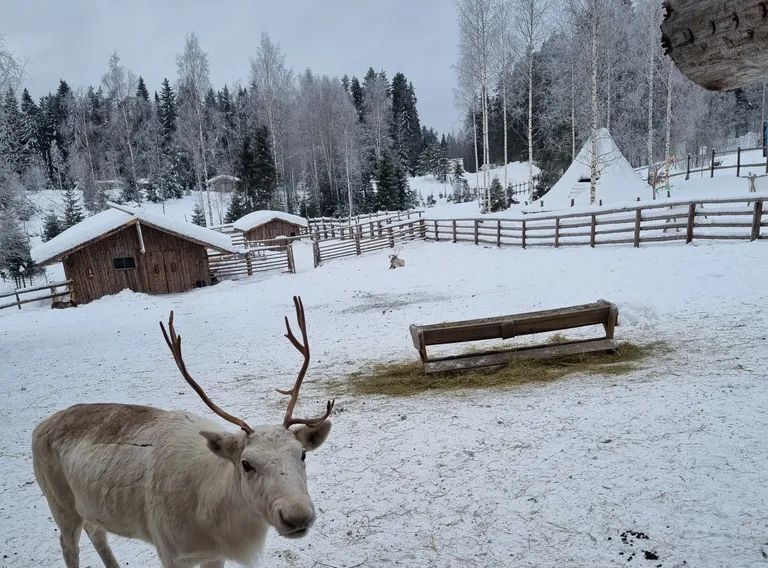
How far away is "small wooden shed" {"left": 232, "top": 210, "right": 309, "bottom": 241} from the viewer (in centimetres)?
3259

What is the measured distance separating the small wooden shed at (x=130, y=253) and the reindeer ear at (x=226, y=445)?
18.6 metres

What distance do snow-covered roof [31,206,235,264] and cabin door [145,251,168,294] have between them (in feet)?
4.38

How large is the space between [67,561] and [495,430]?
3.89 m

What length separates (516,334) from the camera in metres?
6.63

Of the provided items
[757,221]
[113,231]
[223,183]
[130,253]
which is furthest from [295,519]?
[223,183]

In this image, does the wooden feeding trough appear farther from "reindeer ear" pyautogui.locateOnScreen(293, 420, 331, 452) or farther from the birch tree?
the birch tree

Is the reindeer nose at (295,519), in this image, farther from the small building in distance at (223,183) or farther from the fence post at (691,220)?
the small building in distance at (223,183)

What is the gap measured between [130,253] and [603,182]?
2313 cm

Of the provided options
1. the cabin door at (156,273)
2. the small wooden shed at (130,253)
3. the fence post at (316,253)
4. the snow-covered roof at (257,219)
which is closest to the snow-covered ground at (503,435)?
the small wooden shed at (130,253)

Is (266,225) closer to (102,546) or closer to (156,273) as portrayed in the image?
(156,273)

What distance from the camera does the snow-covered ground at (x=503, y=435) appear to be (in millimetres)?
3332

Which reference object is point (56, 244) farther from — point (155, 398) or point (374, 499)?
point (374, 499)

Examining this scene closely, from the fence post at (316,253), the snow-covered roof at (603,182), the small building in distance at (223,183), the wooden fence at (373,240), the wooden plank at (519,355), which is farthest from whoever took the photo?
the small building in distance at (223,183)

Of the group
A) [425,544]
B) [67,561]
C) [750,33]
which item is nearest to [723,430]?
[425,544]
